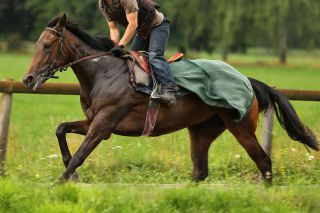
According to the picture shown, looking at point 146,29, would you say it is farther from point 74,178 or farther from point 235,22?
point 235,22

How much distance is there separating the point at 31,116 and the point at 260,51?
64596 millimetres

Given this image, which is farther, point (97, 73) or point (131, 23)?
point (97, 73)

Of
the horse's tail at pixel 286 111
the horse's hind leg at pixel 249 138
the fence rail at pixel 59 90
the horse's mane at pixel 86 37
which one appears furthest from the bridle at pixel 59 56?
the horse's tail at pixel 286 111

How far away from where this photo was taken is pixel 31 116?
15.5 m

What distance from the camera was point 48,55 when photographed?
22.5 ft

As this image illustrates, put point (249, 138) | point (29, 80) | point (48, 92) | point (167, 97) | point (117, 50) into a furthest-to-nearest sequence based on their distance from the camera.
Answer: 1. point (48, 92)
2. point (249, 138)
3. point (117, 50)
4. point (167, 97)
5. point (29, 80)

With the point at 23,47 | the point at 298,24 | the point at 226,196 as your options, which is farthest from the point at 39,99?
the point at 23,47

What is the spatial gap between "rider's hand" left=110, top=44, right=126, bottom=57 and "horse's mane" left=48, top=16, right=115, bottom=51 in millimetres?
156

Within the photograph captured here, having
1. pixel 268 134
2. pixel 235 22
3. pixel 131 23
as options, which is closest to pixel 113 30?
pixel 131 23

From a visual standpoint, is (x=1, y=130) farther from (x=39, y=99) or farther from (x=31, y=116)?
(x=39, y=99)

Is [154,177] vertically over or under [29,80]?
under

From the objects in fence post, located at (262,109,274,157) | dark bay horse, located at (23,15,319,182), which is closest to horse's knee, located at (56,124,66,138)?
dark bay horse, located at (23,15,319,182)

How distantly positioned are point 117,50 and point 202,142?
5.38 feet

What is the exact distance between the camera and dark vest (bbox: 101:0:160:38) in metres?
7.20
